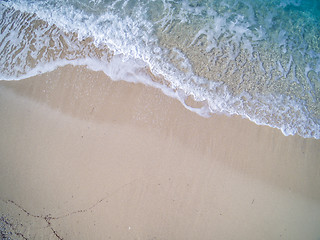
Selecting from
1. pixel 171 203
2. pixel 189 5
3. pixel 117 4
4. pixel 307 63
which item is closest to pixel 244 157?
pixel 171 203

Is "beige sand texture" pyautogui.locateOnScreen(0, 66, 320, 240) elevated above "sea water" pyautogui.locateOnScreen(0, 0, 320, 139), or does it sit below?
below

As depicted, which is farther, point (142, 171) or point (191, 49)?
point (191, 49)

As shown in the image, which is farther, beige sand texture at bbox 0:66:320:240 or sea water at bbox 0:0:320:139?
sea water at bbox 0:0:320:139

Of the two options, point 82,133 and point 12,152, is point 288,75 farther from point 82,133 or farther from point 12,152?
point 12,152

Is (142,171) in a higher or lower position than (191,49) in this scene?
lower

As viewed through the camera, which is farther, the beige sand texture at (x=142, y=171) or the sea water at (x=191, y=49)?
the sea water at (x=191, y=49)
